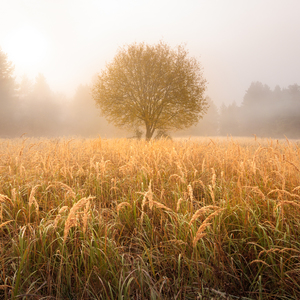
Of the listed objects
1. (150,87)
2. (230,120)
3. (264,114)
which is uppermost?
(264,114)

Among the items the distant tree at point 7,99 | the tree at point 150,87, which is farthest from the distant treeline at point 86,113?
the tree at point 150,87

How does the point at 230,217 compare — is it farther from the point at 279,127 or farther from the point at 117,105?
the point at 279,127

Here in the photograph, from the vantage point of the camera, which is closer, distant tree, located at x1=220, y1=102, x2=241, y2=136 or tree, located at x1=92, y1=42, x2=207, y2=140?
tree, located at x1=92, y1=42, x2=207, y2=140

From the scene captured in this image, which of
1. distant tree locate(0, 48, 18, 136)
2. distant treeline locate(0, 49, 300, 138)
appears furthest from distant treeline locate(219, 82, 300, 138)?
distant tree locate(0, 48, 18, 136)

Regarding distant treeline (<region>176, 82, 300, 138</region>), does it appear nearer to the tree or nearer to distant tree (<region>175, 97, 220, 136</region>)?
distant tree (<region>175, 97, 220, 136</region>)

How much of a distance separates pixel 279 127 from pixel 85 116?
48.4 m

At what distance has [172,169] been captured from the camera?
3854 millimetres

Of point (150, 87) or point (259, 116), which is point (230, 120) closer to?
point (259, 116)

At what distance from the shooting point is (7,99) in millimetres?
30891

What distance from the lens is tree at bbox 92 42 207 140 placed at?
1580 centimetres

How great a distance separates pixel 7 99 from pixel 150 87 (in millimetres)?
28654

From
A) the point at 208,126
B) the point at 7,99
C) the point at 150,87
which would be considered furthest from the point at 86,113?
the point at 208,126

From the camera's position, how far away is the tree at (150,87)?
1580cm

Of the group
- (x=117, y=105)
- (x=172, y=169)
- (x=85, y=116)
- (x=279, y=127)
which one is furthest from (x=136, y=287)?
(x=279, y=127)
